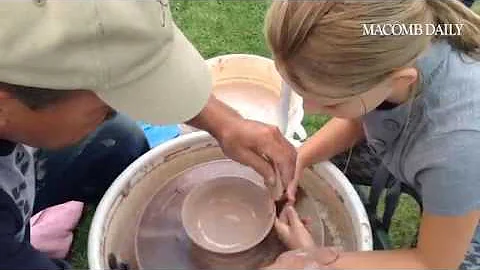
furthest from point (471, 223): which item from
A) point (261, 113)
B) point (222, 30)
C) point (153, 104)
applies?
point (222, 30)

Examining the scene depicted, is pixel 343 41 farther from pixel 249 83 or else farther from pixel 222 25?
pixel 222 25

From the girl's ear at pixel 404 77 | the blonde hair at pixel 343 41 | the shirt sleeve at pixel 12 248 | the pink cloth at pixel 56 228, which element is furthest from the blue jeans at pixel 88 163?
the girl's ear at pixel 404 77

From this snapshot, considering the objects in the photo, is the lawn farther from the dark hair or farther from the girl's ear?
the dark hair

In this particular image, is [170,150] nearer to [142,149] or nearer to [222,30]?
[142,149]

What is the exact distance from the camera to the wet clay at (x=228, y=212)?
1.70 meters

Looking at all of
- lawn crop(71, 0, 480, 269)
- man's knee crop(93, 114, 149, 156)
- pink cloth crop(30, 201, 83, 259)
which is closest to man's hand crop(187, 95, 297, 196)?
man's knee crop(93, 114, 149, 156)

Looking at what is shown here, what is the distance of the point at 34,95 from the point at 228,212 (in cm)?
69

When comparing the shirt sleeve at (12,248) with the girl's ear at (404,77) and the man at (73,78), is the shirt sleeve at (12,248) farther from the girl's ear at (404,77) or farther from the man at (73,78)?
the girl's ear at (404,77)

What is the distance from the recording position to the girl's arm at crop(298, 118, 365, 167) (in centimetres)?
171

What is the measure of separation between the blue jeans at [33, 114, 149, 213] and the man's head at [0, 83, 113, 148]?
42cm

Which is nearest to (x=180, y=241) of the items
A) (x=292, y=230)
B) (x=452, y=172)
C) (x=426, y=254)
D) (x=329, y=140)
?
(x=292, y=230)

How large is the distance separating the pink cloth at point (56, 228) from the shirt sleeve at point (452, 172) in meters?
1.12

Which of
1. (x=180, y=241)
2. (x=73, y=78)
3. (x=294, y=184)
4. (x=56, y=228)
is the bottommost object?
(x=56, y=228)

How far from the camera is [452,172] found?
133cm
